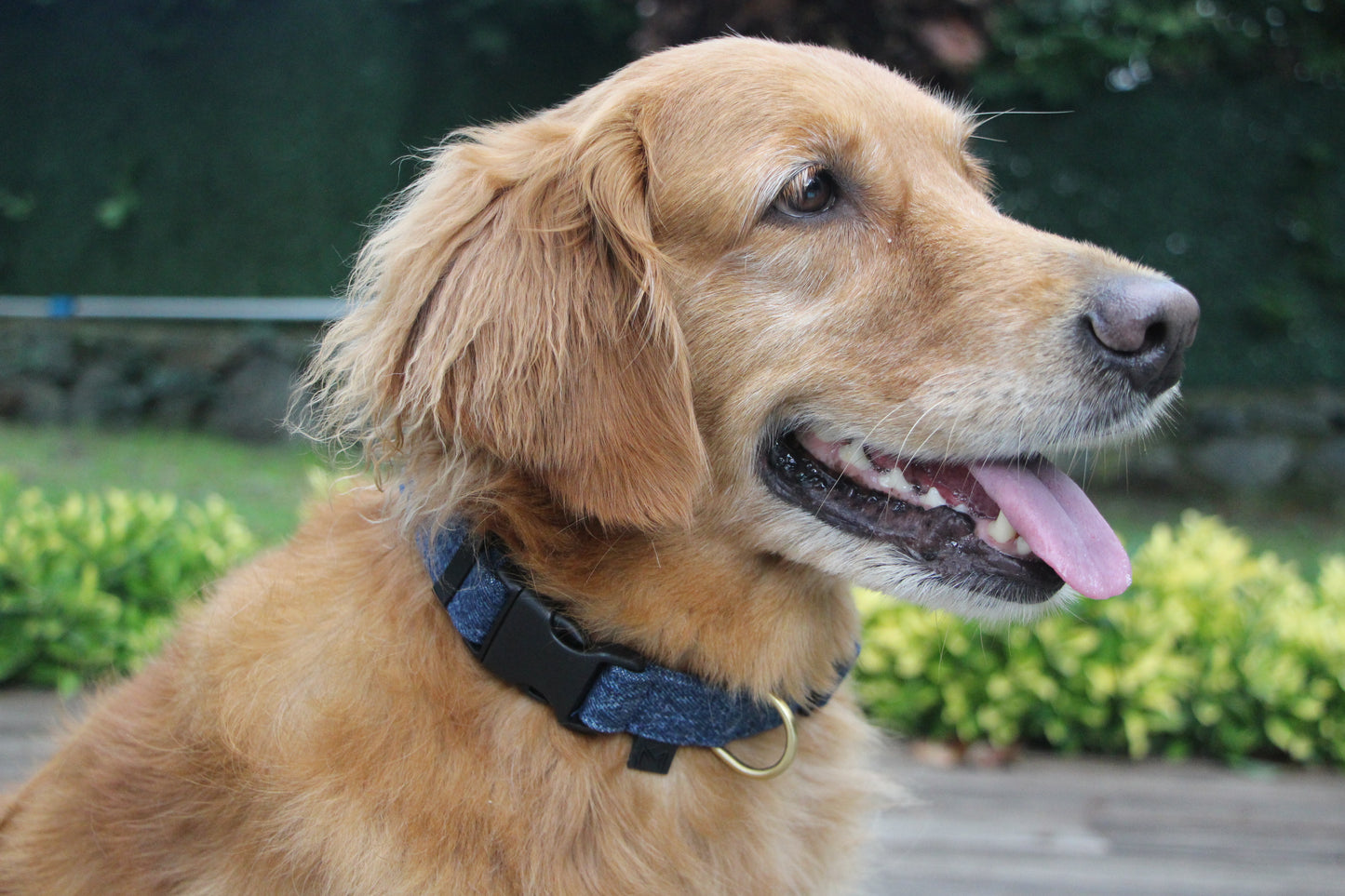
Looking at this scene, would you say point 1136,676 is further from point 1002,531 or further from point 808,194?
point 808,194

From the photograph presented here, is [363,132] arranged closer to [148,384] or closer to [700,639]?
[148,384]

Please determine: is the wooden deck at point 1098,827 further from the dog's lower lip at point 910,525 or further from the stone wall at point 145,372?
the stone wall at point 145,372

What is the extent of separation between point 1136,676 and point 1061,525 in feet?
7.07

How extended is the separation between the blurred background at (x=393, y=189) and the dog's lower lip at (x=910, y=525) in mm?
2861

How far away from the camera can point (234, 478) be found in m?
7.75

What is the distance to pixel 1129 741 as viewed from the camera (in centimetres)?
385

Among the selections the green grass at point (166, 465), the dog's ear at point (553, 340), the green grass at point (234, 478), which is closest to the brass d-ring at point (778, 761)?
the dog's ear at point (553, 340)

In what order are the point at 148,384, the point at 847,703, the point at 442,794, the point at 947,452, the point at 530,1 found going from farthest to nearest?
the point at 148,384 → the point at 530,1 → the point at 847,703 → the point at 947,452 → the point at 442,794

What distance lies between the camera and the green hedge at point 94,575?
4.15 metres

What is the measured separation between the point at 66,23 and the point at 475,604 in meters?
9.56

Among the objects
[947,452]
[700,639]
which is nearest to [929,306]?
[947,452]

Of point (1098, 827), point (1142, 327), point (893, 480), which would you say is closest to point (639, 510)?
point (893, 480)

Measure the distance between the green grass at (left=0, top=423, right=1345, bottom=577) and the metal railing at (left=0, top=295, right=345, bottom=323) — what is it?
107 centimetres

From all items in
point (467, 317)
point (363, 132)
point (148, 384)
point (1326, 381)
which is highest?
point (467, 317)
